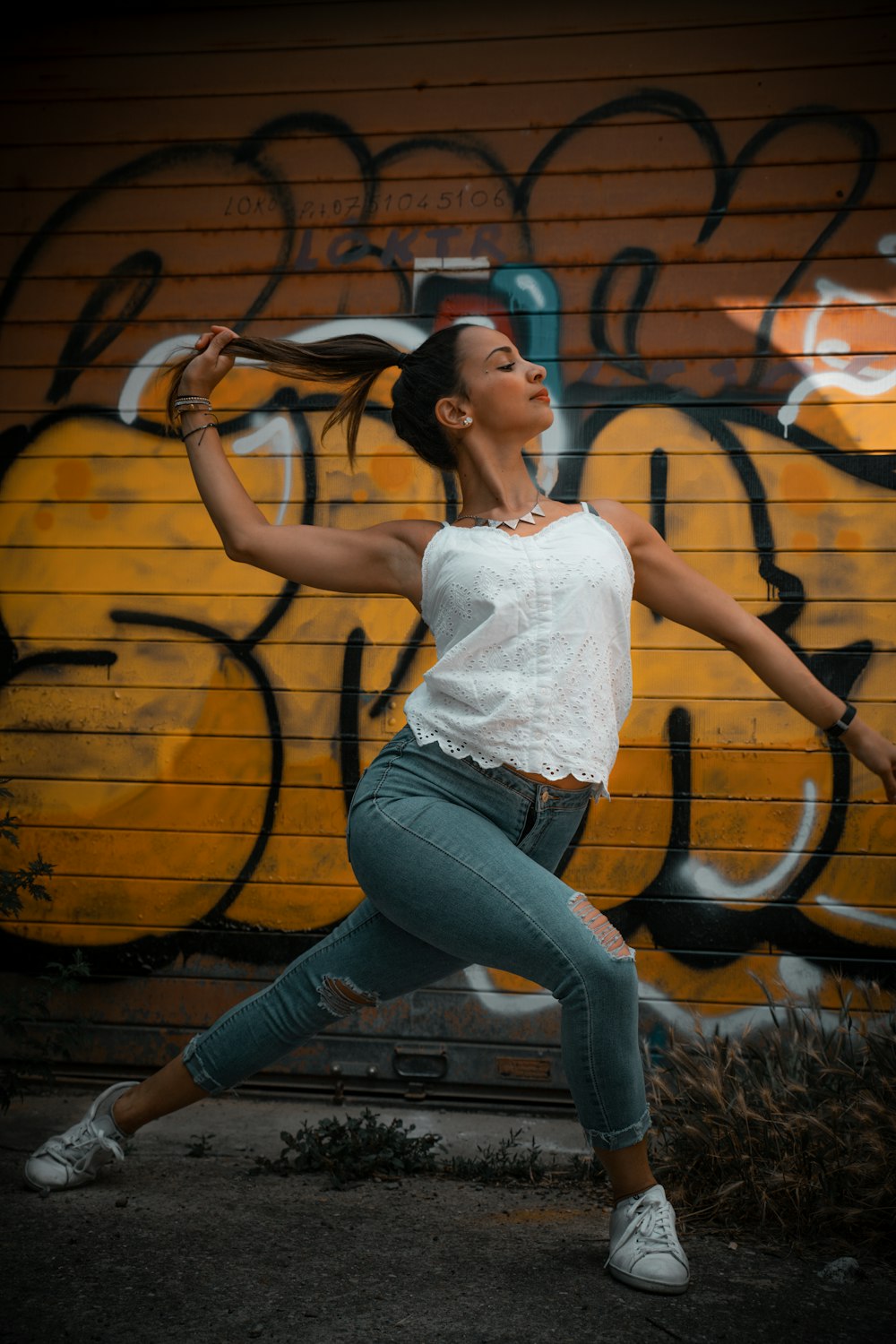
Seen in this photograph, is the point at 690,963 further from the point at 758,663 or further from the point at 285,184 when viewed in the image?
the point at 285,184

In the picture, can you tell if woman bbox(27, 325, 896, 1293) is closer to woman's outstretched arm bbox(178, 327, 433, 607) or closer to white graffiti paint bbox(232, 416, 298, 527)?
woman's outstretched arm bbox(178, 327, 433, 607)

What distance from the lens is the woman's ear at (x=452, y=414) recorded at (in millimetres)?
2523

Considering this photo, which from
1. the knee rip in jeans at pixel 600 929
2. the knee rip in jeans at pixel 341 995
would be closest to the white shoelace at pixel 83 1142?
the knee rip in jeans at pixel 341 995

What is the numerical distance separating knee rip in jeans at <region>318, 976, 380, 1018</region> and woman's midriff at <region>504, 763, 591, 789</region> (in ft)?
2.01

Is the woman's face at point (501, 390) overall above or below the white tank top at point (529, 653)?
above

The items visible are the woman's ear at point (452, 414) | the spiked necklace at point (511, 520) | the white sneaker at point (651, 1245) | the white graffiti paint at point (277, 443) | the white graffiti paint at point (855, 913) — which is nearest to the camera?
the white sneaker at point (651, 1245)

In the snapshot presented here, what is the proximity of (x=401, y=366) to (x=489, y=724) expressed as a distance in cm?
90

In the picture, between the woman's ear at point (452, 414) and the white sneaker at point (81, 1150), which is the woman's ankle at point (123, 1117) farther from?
the woman's ear at point (452, 414)

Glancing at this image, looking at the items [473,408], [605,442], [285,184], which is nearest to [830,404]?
[605,442]

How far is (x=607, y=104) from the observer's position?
3871 mm

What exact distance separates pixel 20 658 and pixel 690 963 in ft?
8.19

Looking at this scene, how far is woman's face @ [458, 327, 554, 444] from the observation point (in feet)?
8.14

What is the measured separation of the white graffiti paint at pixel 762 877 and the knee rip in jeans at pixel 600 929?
1560 mm

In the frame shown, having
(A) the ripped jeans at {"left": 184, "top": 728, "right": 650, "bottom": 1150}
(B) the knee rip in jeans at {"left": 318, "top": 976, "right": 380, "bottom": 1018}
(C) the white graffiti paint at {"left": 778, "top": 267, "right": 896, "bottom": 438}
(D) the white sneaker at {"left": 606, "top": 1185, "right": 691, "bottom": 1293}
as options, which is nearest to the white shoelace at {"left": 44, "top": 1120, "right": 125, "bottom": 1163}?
(B) the knee rip in jeans at {"left": 318, "top": 976, "right": 380, "bottom": 1018}
